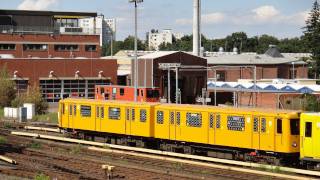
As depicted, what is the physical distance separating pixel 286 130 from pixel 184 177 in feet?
18.1

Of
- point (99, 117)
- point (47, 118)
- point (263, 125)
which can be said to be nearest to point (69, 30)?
point (47, 118)

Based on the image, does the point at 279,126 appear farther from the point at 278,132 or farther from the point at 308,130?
the point at 308,130

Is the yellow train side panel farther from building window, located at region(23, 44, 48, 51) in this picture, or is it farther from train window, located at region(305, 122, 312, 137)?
building window, located at region(23, 44, 48, 51)

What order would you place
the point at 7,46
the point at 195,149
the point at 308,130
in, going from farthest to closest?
the point at 7,46
the point at 195,149
the point at 308,130

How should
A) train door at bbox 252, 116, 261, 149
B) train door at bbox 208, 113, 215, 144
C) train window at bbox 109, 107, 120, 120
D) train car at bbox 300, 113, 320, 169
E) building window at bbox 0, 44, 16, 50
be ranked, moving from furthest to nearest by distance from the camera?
building window at bbox 0, 44, 16, 50, train window at bbox 109, 107, 120, 120, train door at bbox 208, 113, 215, 144, train door at bbox 252, 116, 261, 149, train car at bbox 300, 113, 320, 169

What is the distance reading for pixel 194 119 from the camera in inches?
1184

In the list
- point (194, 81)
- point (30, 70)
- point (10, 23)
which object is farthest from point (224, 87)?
point (10, 23)

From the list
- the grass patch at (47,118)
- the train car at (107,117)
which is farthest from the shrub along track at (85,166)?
the grass patch at (47,118)

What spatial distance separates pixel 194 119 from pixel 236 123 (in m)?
2.61

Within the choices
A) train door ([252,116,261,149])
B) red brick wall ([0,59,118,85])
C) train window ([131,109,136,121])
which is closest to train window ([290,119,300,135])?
train door ([252,116,261,149])

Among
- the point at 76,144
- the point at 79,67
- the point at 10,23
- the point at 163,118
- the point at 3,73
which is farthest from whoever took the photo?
the point at 10,23

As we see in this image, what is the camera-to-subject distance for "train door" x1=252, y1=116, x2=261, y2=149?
27406mm

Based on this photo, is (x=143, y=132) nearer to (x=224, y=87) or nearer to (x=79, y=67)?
(x=224, y=87)

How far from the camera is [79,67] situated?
3076 inches
